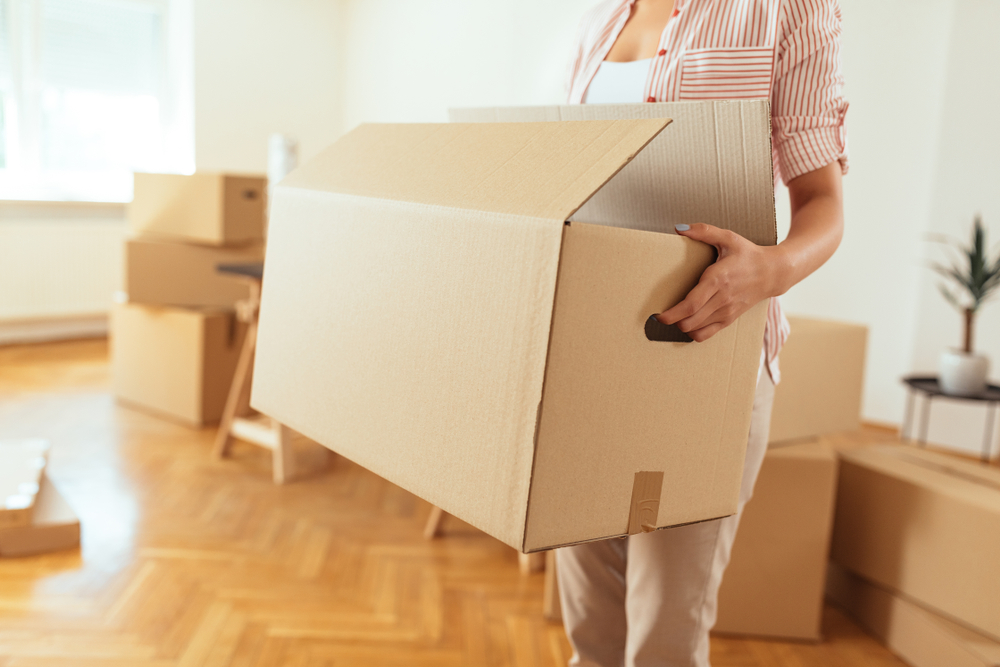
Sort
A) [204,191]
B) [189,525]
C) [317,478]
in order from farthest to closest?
[204,191]
[317,478]
[189,525]

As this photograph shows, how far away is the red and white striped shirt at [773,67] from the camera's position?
79 cm

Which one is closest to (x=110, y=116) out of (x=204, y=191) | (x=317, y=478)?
(x=204, y=191)

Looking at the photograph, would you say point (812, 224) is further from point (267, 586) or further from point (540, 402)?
point (267, 586)

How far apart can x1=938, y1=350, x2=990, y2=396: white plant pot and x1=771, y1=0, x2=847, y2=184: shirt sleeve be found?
98.9 inches

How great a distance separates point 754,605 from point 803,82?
1.34 meters

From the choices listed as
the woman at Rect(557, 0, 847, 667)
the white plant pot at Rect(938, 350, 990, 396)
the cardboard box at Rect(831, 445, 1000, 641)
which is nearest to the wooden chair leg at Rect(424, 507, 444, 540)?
the cardboard box at Rect(831, 445, 1000, 641)

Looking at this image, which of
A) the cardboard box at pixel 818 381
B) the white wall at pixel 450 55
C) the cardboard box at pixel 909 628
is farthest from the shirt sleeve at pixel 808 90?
the white wall at pixel 450 55

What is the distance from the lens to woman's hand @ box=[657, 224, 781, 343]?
0.59 meters

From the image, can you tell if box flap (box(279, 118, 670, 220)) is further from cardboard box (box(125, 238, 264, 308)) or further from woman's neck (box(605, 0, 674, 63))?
cardboard box (box(125, 238, 264, 308))

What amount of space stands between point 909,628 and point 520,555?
3.12 ft

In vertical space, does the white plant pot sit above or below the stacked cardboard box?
above

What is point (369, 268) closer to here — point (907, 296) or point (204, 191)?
point (204, 191)

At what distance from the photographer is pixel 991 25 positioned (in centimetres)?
326

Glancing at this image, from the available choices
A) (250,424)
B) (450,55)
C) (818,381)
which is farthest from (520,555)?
(450,55)
